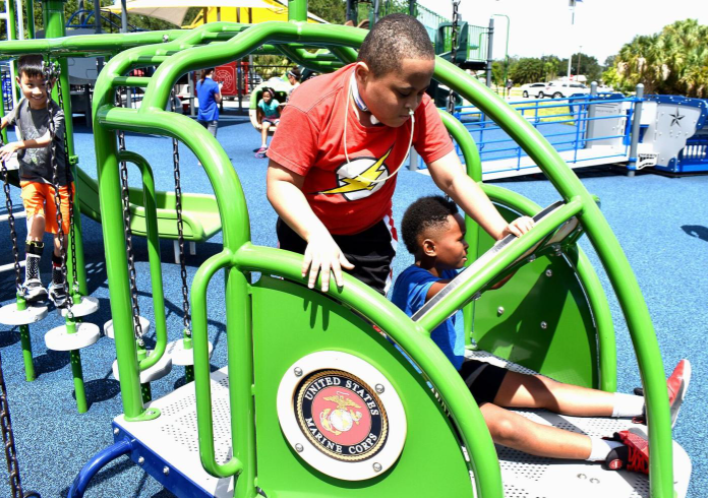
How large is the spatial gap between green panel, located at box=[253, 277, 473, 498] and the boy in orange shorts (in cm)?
208

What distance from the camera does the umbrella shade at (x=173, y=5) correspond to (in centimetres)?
1331

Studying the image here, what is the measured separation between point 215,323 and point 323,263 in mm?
2566

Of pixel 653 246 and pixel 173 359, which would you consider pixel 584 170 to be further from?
pixel 173 359

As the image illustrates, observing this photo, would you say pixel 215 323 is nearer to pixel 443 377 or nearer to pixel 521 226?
pixel 521 226

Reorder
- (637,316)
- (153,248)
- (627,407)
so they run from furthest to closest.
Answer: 1. (153,248)
2. (627,407)
3. (637,316)

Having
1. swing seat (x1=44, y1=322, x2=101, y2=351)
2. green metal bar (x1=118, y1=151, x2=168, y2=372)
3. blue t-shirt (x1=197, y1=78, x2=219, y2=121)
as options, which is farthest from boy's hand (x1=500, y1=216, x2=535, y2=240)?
blue t-shirt (x1=197, y1=78, x2=219, y2=121)

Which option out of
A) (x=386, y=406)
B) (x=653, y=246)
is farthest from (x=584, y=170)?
(x=386, y=406)

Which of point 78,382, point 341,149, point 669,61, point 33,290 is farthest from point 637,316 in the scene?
point 669,61

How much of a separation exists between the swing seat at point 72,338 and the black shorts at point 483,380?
1.52 m

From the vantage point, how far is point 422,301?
1.92m

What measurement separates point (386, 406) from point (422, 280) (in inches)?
22.9

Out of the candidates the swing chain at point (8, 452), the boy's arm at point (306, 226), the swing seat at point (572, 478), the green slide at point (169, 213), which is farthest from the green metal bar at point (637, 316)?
the green slide at point (169, 213)

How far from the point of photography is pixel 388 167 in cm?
180

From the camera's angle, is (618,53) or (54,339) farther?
(618,53)
